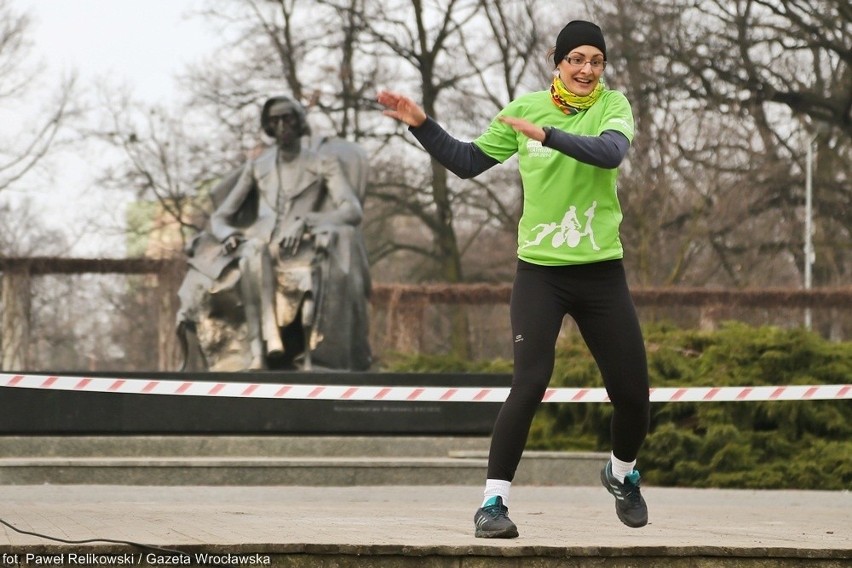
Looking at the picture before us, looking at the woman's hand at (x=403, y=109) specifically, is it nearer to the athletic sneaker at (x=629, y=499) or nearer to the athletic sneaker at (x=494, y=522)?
the athletic sneaker at (x=494, y=522)

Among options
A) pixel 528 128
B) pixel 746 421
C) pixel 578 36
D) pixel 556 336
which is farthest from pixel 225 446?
pixel 528 128

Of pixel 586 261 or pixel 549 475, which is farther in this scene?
pixel 549 475

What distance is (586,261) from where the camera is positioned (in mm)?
6168

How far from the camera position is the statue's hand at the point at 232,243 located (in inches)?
603

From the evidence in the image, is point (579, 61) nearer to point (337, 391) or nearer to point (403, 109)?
point (403, 109)

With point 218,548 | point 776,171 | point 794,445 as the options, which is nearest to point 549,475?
point 794,445

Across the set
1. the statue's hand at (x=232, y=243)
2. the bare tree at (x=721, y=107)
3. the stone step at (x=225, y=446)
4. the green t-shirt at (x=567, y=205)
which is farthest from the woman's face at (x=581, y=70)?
the bare tree at (x=721, y=107)

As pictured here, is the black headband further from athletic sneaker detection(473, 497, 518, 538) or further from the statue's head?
the statue's head

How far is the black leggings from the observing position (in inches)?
243

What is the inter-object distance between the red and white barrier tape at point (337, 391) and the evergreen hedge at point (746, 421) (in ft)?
8.01

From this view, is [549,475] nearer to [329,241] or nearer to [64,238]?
[329,241]

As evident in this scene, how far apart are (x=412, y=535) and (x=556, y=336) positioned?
92 centimetres

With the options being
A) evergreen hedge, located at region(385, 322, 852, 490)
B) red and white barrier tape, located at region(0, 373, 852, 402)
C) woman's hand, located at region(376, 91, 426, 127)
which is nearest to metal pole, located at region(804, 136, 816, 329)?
evergreen hedge, located at region(385, 322, 852, 490)

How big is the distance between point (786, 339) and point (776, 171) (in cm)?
2046
